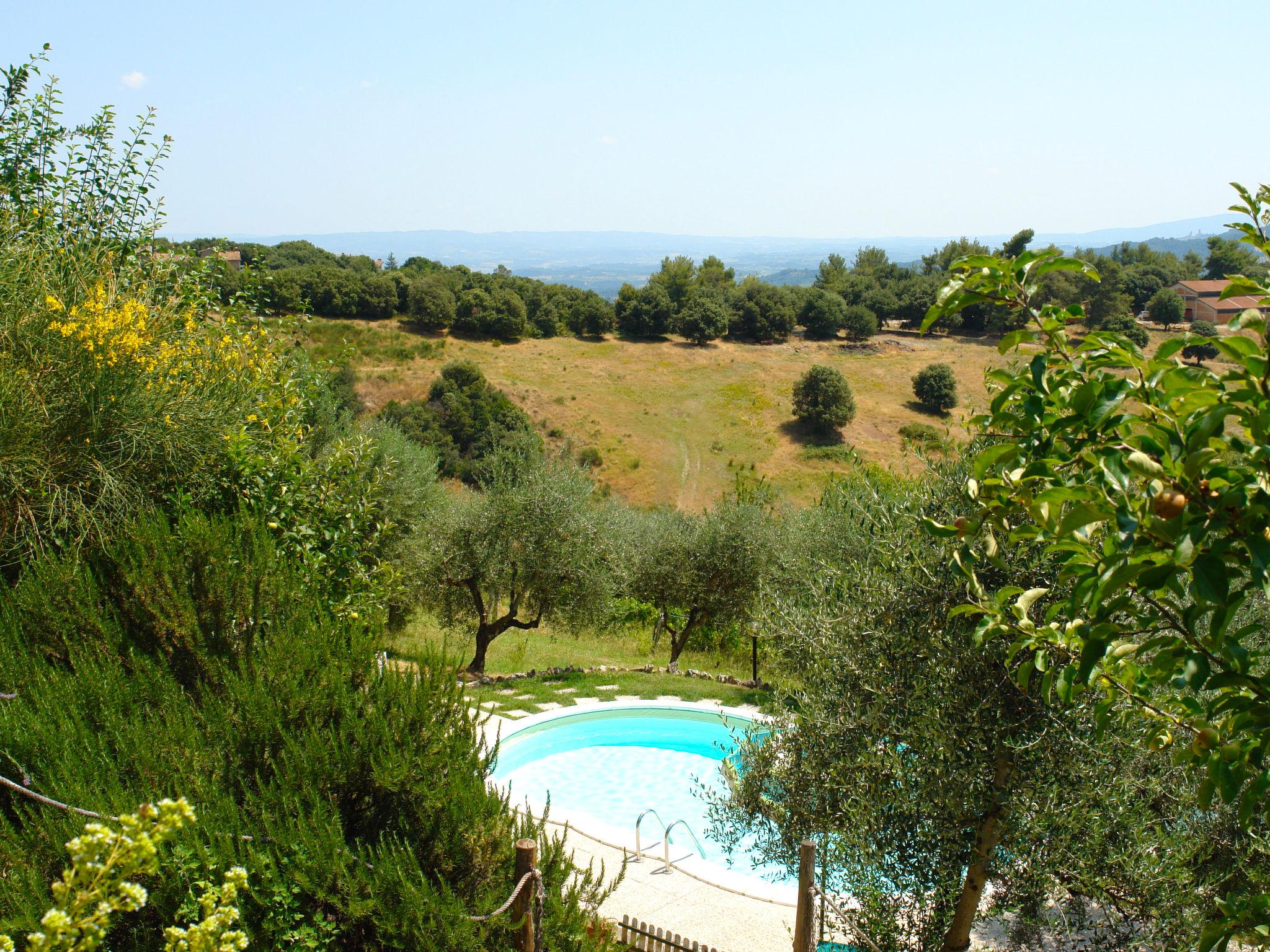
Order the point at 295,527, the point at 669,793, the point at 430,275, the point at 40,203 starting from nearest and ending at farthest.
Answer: the point at 295,527 < the point at 40,203 < the point at 669,793 < the point at 430,275

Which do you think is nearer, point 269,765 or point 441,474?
point 269,765

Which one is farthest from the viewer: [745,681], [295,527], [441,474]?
[441,474]

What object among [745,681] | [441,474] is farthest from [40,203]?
[441,474]

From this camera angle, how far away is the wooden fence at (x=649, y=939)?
689 centimetres

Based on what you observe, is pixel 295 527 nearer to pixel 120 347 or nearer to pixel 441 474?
pixel 120 347

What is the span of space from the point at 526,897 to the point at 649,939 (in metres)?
3.02

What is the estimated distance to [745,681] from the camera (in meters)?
17.5

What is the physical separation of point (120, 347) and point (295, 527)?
77.5 inches

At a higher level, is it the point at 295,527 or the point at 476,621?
the point at 295,527

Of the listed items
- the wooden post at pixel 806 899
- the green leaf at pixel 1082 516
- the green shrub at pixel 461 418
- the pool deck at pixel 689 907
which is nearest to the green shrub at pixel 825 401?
the green shrub at pixel 461 418

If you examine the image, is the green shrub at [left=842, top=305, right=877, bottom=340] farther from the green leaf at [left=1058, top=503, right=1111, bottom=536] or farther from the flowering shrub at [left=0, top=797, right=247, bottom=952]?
the flowering shrub at [left=0, top=797, right=247, bottom=952]

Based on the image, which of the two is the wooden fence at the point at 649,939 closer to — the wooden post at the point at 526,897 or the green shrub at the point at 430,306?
the wooden post at the point at 526,897

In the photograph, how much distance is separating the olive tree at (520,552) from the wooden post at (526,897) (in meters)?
12.3

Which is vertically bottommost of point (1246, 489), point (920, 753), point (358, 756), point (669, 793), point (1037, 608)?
point (669, 793)
